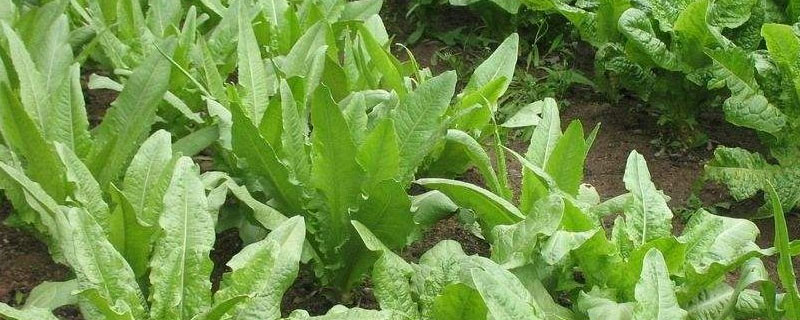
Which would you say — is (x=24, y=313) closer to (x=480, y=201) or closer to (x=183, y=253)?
(x=183, y=253)

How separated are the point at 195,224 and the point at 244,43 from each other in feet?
2.30

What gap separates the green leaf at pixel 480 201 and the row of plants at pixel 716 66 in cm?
93

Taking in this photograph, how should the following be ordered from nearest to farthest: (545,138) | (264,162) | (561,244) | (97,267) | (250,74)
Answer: (97,267) < (561,244) < (264,162) < (545,138) < (250,74)

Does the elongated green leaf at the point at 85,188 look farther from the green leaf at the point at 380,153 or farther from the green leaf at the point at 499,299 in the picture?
the green leaf at the point at 499,299

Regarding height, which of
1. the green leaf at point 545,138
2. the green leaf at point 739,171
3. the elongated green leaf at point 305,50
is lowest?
the green leaf at point 739,171

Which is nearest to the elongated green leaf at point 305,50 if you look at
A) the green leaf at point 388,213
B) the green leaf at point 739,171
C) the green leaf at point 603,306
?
the green leaf at point 388,213

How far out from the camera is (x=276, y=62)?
2625mm

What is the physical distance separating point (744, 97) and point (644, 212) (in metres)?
0.89

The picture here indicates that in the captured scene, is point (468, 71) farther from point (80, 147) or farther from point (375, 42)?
point (80, 147)

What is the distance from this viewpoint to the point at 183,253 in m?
1.82

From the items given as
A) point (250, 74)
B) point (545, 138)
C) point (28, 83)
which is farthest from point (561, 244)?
point (28, 83)

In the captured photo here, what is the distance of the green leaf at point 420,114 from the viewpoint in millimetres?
2227

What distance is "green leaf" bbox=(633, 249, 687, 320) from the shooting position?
1650 mm

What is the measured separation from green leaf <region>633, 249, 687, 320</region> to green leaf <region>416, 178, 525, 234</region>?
1.22 ft
